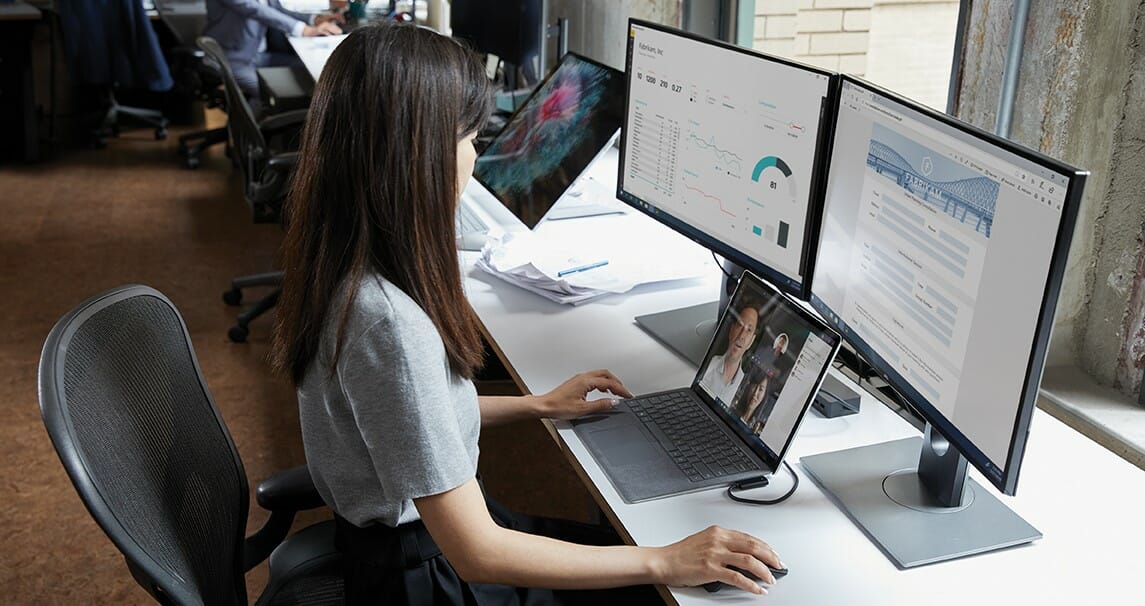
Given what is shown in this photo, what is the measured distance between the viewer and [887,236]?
1268mm

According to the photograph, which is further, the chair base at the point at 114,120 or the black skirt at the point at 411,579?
the chair base at the point at 114,120

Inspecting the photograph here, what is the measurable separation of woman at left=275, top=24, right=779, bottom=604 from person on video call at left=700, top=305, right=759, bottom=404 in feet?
1.05

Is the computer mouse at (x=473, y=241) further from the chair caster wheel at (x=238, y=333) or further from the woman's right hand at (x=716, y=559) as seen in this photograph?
the chair caster wheel at (x=238, y=333)

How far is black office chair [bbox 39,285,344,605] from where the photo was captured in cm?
103

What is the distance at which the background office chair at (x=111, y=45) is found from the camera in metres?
5.18

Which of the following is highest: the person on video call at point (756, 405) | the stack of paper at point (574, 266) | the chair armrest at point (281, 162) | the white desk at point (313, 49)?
the white desk at point (313, 49)

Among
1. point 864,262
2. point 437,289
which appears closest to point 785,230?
point 864,262

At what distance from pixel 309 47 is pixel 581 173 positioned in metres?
2.59

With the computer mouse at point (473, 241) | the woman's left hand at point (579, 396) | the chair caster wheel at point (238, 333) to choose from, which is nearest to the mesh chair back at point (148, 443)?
the woman's left hand at point (579, 396)

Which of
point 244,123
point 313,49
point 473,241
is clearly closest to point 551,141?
point 473,241

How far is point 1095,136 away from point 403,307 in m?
1.01

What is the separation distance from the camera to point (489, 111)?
1.32m

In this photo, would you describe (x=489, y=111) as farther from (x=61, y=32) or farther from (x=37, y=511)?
(x=61, y=32)

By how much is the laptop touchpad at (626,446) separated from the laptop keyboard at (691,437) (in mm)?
23
